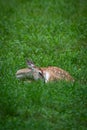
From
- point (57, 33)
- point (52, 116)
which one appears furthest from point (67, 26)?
point (52, 116)

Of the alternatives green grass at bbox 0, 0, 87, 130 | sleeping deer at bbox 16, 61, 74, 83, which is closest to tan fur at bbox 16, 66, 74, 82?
sleeping deer at bbox 16, 61, 74, 83

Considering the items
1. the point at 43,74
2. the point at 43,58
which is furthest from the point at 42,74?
the point at 43,58

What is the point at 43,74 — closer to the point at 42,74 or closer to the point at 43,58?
the point at 42,74

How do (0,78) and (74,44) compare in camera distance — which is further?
(74,44)

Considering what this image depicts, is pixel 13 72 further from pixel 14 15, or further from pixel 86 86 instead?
pixel 14 15

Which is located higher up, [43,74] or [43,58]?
[43,74]

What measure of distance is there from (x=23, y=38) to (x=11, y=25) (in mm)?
1326

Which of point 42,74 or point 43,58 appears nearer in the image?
point 42,74


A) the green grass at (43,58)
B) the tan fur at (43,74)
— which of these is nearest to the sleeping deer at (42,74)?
the tan fur at (43,74)

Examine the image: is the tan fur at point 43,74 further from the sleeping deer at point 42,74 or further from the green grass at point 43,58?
the green grass at point 43,58

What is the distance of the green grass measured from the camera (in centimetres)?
913

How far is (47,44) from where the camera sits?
14516mm

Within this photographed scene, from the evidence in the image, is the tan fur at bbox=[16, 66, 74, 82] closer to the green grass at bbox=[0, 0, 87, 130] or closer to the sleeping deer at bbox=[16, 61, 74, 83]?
the sleeping deer at bbox=[16, 61, 74, 83]

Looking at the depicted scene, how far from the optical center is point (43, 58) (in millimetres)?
12977
